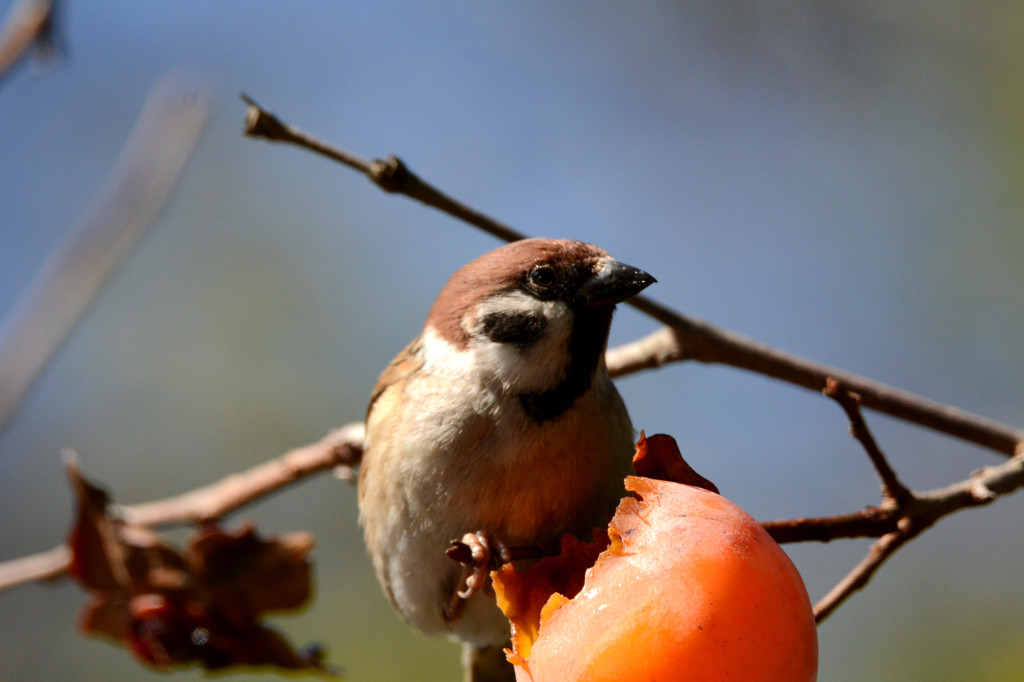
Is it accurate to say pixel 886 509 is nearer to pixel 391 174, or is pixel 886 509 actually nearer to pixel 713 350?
pixel 713 350

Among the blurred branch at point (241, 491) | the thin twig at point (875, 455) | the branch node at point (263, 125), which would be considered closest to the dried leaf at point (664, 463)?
the thin twig at point (875, 455)

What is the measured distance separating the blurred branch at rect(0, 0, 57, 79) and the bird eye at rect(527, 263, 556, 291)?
109 cm

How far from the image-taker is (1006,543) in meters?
5.00

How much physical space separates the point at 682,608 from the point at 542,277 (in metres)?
1.03

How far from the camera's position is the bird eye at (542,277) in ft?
6.82

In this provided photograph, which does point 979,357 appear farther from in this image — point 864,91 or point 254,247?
point 254,247

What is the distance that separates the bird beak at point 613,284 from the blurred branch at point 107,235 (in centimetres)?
95

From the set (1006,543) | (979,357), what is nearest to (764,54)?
(979,357)

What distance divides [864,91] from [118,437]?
5.54 meters

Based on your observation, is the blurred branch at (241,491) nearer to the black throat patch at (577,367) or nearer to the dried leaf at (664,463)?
the black throat patch at (577,367)

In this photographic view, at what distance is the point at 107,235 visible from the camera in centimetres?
204

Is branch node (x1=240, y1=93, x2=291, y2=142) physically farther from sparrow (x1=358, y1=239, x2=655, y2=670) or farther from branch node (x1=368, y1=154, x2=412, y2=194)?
sparrow (x1=358, y1=239, x2=655, y2=670)

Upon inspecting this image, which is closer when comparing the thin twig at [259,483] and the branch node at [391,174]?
the branch node at [391,174]

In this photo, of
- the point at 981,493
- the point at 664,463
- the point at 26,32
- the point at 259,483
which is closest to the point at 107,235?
the point at 26,32
